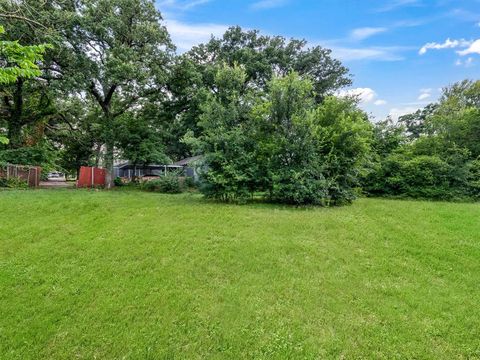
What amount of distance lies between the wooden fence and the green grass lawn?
933cm

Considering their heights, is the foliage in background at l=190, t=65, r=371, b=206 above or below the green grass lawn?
above

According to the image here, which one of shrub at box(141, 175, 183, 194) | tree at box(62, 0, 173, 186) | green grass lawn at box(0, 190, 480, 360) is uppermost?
tree at box(62, 0, 173, 186)

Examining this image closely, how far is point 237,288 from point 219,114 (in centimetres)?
601

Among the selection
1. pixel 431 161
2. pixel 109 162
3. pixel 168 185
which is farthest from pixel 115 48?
pixel 431 161

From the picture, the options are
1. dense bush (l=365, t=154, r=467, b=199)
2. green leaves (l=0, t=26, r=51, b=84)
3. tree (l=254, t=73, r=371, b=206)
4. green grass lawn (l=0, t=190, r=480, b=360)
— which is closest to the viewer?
green leaves (l=0, t=26, r=51, b=84)

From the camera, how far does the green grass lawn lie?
316 cm

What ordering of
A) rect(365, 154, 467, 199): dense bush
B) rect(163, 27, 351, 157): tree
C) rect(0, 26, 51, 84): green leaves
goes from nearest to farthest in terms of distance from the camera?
rect(0, 26, 51, 84): green leaves → rect(365, 154, 467, 199): dense bush → rect(163, 27, 351, 157): tree

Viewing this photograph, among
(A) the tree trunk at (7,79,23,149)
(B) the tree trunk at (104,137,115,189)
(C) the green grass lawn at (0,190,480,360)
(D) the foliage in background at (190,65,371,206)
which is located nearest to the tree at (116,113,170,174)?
(B) the tree trunk at (104,137,115,189)

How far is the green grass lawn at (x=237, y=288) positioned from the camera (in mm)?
3160

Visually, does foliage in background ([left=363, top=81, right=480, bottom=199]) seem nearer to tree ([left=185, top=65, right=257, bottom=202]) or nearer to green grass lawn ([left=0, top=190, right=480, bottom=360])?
tree ([left=185, top=65, right=257, bottom=202])

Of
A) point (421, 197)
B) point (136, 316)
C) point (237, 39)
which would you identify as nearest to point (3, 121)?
point (237, 39)

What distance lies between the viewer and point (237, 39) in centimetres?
2300

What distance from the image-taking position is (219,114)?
8922 millimetres

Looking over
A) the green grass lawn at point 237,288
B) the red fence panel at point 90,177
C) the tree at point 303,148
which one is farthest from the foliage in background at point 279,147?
the red fence panel at point 90,177
